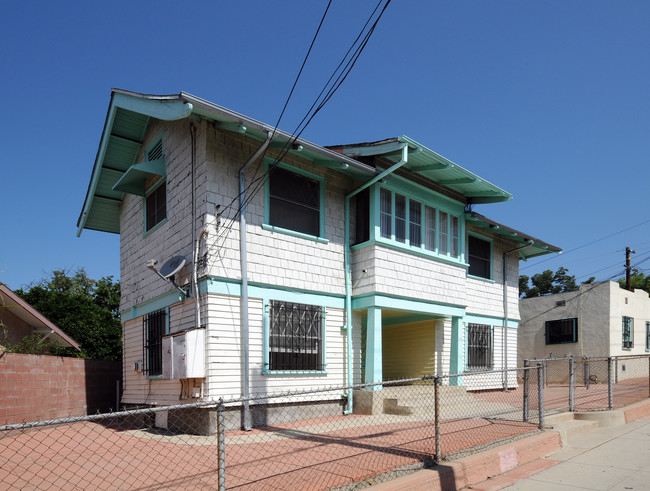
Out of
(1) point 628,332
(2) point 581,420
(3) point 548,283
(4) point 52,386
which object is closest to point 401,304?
(2) point 581,420

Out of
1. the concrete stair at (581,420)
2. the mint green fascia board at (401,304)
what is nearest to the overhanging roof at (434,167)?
the mint green fascia board at (401,304)

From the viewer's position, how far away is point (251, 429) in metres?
9.56

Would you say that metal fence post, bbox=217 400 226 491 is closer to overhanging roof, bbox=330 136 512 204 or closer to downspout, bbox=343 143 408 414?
downspout, bbox=343 143 408 414

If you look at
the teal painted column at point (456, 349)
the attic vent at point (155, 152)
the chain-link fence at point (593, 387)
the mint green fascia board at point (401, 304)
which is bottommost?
the chain-link fence at point (593, 387)

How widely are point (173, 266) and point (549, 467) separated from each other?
7.07 m

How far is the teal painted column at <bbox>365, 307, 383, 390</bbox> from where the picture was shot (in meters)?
11.5

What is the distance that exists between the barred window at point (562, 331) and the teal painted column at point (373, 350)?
15371 mm

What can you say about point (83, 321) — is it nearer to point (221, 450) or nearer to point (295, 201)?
point (295, 201)

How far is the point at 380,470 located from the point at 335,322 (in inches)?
227

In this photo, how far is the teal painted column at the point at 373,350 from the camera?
11484 millimetres

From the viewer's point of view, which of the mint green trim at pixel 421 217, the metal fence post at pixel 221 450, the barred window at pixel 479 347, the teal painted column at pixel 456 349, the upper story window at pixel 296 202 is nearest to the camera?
the metal fence post at pixel 221 450

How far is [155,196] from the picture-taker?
12.4 m

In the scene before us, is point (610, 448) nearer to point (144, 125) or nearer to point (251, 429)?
point (251, 429)

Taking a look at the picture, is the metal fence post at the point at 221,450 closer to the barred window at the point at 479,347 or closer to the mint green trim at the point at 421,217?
the mint green trim at the point at 421,217
